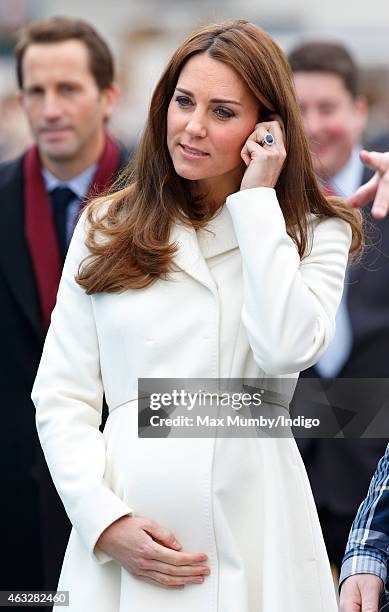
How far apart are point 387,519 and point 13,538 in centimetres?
253

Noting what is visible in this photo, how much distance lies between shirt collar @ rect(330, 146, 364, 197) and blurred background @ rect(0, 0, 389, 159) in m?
8.13

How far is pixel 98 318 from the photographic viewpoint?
3.28 m

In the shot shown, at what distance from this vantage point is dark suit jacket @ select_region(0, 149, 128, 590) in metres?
4.96

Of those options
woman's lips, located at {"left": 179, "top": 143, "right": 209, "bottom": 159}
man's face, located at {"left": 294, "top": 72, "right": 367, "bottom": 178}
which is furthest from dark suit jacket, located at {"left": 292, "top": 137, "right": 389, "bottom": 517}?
woman's lips, located at {"left": 179, "top": 143, "right": 209, "bottom": 159}

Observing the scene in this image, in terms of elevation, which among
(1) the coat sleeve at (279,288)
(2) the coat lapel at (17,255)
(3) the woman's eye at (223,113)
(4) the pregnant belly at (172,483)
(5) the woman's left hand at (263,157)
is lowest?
(4) the pregnant belly at (172,483)

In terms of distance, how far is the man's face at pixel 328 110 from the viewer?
5887 mm

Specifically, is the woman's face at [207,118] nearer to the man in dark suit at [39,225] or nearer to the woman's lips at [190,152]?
the woman's lips at [190,152]

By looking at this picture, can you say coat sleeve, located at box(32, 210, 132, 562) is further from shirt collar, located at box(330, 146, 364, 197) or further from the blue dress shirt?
shirt collar, located at box(330, 146, 364, 197)

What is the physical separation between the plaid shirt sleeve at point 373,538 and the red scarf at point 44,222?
210 cm

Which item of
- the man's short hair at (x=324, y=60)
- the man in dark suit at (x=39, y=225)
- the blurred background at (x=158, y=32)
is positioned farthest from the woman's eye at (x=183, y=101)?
the blurred background at (x=158, y=32)

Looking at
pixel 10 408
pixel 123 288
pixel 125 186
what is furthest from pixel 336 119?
pixel 123 288

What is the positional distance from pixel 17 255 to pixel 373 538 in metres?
2.43

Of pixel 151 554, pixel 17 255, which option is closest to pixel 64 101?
pixel 17 255

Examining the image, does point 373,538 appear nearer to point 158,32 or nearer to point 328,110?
point 328,110
